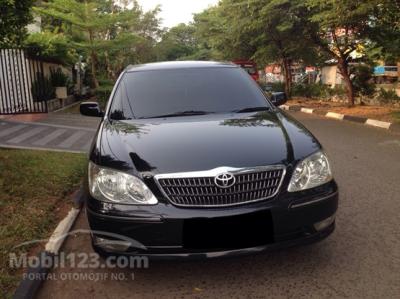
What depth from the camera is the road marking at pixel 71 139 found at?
30.0 ft

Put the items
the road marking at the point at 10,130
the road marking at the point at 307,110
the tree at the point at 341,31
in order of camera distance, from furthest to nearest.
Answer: the road marking at the point at 307,110 < the tree at the point at 341,31 < the road marking at the point at 10,130

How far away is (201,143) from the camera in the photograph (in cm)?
331

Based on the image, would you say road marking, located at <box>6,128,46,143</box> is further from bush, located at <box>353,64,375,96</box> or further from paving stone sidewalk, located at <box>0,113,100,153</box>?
bush, located at <box>353,64,375,96</box>

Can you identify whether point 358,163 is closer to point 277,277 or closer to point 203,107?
point 203,107

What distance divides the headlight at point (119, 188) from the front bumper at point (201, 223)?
50 millimetres

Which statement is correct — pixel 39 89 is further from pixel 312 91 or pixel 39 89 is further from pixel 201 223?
pixel 312 91

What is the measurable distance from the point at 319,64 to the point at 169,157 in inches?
825

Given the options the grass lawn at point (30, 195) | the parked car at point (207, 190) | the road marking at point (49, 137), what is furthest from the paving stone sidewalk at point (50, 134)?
the parked car at point (207, 190)

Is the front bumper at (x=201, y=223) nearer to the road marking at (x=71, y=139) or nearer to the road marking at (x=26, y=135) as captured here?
the road marking at (x=71, y=139)

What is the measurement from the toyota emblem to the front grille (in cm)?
2

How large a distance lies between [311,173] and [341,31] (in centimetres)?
1512

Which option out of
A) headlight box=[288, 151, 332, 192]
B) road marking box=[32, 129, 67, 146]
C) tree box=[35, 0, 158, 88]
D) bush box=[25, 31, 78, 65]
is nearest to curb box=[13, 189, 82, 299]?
headlight box=[288, 151, 332, 192]

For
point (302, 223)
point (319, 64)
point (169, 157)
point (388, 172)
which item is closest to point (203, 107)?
point (169, 157)

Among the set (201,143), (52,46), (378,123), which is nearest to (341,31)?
(378,123)
